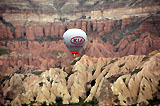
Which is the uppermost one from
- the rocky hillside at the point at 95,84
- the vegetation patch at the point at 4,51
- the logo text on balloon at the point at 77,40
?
the logo text on balloon at the point at 77,40

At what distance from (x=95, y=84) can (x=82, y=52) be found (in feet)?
175

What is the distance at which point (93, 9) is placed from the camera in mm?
150500

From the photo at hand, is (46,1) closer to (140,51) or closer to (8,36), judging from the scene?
(8,36)

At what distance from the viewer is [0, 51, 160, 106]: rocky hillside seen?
57.8m

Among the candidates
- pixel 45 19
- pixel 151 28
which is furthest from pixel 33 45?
pixel 151 28

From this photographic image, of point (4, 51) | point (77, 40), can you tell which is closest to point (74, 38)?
point (77, 40)

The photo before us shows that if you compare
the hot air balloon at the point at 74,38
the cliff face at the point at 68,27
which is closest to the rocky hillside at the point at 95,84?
the hot air balloon at the point at 74,38

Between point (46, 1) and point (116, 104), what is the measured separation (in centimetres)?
11764

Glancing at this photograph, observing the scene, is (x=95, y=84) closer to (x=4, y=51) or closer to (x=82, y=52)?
(x=82, y=52)

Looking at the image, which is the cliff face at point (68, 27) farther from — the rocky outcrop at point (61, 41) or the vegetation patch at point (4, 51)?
the vegetation patch at point (4, 51)

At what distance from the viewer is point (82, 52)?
119188 millimetres

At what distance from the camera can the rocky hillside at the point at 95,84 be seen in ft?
190

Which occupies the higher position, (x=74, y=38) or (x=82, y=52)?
(x=74, y=38)

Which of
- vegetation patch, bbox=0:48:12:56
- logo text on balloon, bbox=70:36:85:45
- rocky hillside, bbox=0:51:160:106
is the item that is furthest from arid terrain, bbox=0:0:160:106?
logo text on balloon, bbox=70:36:85:45
